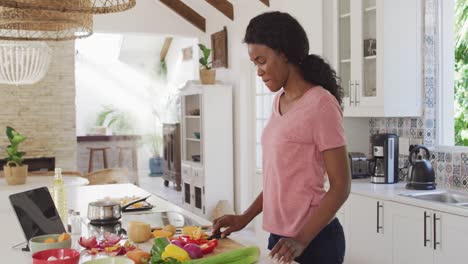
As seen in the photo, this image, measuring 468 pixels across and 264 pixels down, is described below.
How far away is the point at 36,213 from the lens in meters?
1.90

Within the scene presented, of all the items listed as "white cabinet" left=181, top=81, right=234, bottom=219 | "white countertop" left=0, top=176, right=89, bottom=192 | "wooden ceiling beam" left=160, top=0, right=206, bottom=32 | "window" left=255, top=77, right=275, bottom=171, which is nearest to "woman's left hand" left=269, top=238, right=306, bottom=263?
"white countertop" left=0, top=176, right=89, bottom=192

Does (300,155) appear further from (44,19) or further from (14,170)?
(14,170)

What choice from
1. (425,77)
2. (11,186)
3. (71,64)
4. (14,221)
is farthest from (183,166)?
(14,221)

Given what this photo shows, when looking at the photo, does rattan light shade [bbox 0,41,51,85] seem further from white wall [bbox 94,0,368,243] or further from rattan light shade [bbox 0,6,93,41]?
white wall [bbox 94,0,368,243]

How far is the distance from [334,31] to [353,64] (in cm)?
35

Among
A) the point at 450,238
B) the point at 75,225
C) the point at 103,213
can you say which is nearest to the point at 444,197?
the point at 450,238

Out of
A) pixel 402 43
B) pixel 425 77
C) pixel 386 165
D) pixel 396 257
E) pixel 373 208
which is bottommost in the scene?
pixel 396 257

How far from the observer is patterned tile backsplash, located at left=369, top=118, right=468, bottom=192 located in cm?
338

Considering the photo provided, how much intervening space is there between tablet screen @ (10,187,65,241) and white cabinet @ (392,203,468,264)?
1.96 meters

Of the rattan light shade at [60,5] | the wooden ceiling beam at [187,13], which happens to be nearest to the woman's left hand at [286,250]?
the rattan light shade at [60,5]

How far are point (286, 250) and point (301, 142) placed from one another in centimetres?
38

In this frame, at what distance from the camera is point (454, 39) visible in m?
3.62

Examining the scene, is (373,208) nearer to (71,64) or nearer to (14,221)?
(14,221)

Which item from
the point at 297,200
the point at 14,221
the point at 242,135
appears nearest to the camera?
the point at 297,200
